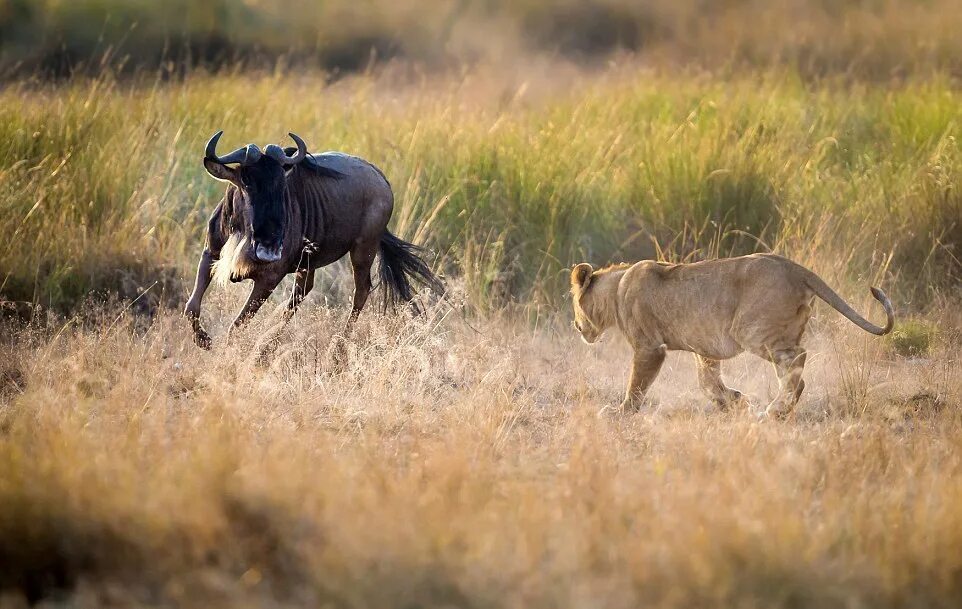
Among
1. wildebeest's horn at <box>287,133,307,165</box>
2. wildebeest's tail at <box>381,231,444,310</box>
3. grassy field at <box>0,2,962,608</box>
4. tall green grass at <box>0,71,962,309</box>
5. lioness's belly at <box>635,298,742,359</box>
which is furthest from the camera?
tall green grass at <box>0,71,962,309</box>

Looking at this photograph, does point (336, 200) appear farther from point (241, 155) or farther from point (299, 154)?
point (241, 155)

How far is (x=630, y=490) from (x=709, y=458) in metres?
0.82

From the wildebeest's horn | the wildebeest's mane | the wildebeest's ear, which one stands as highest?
the wildebeest's horn

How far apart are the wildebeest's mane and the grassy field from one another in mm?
906

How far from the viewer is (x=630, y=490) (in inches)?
187

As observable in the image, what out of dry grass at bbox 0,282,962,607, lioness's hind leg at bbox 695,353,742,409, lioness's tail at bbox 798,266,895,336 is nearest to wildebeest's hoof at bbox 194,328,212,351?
dry grass at bbox 0,282,962,607

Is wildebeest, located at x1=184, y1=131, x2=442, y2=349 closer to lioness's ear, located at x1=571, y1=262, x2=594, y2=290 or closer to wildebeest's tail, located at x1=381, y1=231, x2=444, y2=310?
wildebeest's tail, located at x1=381, y1=231, x2=444, y2=310

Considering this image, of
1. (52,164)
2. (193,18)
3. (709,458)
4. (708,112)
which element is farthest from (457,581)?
(193,18)

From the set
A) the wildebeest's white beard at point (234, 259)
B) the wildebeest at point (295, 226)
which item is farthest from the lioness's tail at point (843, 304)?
the wildebeest's white beard at point (234, 259)

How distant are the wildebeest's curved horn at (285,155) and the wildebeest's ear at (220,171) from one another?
9.1 inches

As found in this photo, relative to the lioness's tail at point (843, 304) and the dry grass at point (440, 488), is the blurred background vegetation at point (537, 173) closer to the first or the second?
the dry grass at point (440, 488)

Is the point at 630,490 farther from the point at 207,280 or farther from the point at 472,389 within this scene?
the point at 207,280

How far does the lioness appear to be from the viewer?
649 centimetres

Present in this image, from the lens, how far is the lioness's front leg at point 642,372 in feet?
23.0
